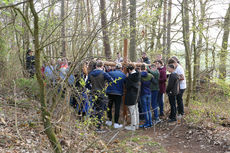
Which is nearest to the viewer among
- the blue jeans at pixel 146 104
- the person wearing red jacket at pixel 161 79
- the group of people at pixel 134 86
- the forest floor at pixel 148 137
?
the forest floor at pixel 148 137

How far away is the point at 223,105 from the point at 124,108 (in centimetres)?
487

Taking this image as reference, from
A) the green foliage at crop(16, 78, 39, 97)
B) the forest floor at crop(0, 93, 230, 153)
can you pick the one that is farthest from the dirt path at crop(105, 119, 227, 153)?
the green foliage at crop(16, 78, 39, 97)

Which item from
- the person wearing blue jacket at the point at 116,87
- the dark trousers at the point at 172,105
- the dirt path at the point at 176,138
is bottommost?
the dirt path at the point at 176,138

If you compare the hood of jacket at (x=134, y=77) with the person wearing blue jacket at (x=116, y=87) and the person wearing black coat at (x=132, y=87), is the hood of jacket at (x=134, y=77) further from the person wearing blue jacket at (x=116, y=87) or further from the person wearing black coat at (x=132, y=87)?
the person wearing blue jacket at (x=116, y=87)

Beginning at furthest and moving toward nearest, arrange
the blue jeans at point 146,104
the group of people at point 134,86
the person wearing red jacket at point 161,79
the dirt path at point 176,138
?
the person wearing red jacket at point 161,79
the blue jeans at point 146,104
the group of people at point 134,86
the dirt path at point 176,138

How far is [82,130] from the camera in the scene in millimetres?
4191

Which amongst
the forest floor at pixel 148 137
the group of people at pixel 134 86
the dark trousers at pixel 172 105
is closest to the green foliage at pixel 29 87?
the forest floor at pixel 148 137

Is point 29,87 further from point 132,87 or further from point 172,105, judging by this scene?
point 172,105

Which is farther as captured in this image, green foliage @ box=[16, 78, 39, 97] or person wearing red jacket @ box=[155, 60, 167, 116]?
person wearing red jacket @ box=[155, 60, 167, 116]

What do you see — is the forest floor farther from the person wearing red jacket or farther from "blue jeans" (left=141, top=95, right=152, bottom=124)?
the person wearing red jacket

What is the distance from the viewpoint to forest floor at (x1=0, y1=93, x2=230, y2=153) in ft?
16.3

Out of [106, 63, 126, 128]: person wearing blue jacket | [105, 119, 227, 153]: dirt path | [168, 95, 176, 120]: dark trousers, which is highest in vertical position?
[106, 63, 126, 128]: person wearing blue jacket

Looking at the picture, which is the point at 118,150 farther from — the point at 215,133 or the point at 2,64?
the point at 2,64

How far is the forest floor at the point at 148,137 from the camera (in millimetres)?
4969
